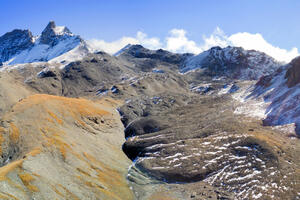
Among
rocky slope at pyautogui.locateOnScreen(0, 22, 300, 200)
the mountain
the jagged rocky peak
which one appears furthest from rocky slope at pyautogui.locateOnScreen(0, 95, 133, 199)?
the jagged rocky peak

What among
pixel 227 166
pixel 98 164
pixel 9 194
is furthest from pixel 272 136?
pixel 9 194

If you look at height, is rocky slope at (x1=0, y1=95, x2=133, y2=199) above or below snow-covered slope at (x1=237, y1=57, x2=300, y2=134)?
below

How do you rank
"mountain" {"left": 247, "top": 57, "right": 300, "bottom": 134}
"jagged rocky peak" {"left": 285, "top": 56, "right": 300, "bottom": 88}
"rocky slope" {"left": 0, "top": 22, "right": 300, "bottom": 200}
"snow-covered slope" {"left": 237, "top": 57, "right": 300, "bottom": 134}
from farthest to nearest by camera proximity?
"jagged rocky peak" {"left": 285, "top": 56, "right": 300, "bottom": 88}
"snow-covered slope" {"left": 237, "top": 57, "right": 300, "bottom": 134}
"mountain" {"left": 247, "top": 57, "right": 300, "bottom": 134}
"rocky slope" {"left": 0, "top": 22, "right": 300, "bottom": 200}

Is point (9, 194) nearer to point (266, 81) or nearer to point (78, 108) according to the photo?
point (78, 108)

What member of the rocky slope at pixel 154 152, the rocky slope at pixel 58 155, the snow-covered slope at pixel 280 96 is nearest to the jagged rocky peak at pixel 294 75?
the snow-covered slope at pixel 280 96

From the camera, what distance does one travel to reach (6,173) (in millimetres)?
52281

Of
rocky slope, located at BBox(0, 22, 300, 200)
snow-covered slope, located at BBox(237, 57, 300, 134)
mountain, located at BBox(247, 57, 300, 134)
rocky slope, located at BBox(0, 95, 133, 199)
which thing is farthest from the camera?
snow-covered slope, located at BBox(237, 57, 300, 134)

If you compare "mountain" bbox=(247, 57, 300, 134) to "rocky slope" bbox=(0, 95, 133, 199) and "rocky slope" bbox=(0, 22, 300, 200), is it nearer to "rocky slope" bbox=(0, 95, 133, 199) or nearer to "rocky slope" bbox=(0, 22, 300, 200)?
"rocky slope" bbox=(0, 22, 300, 200)

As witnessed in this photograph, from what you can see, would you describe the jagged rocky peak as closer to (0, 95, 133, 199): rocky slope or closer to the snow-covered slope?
the snow-covered slope

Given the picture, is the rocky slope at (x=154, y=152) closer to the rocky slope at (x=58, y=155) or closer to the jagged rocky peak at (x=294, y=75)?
the rocky slope at (x=58, y=155)

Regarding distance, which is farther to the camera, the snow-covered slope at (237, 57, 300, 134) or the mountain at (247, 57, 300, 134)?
the snow-covered slope at (237, 57, 300, 134)

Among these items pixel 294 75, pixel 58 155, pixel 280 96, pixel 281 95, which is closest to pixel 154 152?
pixel 58 155

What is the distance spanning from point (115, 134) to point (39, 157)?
184ft

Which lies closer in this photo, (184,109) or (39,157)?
(39,157)
